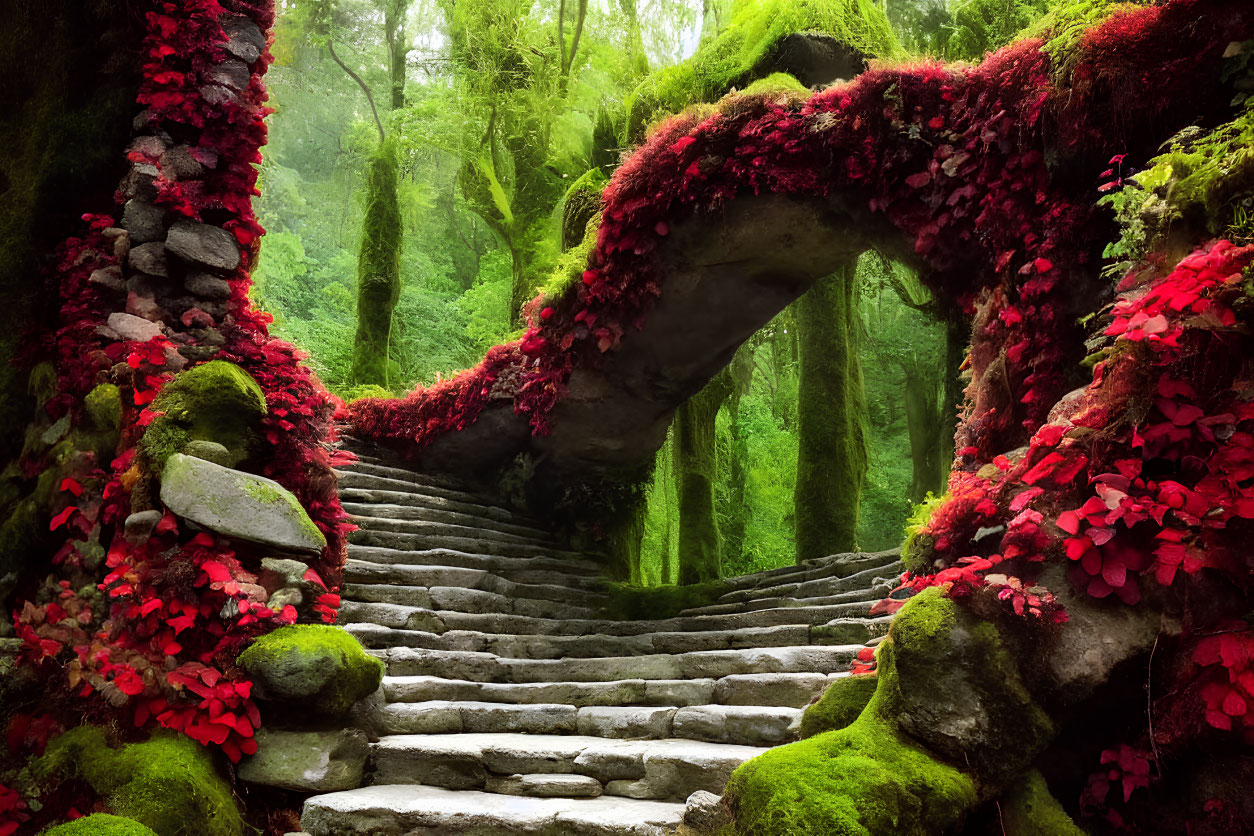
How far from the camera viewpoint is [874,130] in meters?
5.12

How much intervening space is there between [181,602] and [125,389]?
1246mm

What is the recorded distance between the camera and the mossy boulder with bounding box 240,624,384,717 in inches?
129

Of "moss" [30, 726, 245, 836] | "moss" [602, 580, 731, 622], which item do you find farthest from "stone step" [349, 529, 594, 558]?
"moss" [30, 726, 245, 836]

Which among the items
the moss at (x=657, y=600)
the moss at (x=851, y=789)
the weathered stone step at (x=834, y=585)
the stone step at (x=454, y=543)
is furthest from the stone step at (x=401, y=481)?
the moss at (x=851, y=789)

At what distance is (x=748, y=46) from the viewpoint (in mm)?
8016

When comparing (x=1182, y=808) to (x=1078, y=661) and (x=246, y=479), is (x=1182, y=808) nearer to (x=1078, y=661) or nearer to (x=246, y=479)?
A: (x=1078, y=661)

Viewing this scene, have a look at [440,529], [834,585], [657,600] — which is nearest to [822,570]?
[834,585]

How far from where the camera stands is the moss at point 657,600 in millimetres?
6965

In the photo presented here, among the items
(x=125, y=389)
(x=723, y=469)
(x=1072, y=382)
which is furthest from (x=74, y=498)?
(x=723, y=469)

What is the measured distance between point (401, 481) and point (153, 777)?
5.54 m

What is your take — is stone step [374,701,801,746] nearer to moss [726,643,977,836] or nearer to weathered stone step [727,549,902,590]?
moss [726,643,977,836]

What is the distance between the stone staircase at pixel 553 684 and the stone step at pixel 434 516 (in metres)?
0.03

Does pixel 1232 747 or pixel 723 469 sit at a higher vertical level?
pixel 723 469

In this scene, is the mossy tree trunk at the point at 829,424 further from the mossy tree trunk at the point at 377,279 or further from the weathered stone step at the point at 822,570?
the mossy tree trunk at the point at 377,279
